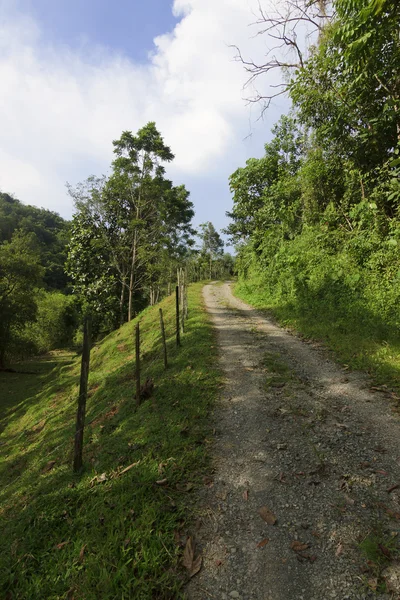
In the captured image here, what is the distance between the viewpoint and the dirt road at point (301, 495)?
2.42 m

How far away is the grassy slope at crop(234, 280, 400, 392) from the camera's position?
20.6 ft

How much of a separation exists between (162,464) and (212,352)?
4.76 metres

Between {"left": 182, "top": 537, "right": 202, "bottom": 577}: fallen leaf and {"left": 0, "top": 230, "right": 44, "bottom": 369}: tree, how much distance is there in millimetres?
24396

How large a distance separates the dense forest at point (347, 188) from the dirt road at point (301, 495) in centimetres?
313

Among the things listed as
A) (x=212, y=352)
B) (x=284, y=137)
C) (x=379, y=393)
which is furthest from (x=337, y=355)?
(x=284, y=137)

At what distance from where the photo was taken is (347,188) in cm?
1380

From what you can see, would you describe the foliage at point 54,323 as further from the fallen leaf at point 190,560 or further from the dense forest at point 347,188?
the fallen leaf at point 190,560

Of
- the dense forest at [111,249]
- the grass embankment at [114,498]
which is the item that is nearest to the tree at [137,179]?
the dense forest at [111,249]

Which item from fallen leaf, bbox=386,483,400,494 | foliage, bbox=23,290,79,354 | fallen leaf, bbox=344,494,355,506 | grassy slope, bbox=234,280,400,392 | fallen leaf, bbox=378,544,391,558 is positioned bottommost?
foliage, bbox=23,290,79,354

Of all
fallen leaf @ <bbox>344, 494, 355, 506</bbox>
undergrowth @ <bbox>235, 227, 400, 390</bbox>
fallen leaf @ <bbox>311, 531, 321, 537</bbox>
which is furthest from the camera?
undergrowth @ <bbox>235, 227, 400, 390</bbox>

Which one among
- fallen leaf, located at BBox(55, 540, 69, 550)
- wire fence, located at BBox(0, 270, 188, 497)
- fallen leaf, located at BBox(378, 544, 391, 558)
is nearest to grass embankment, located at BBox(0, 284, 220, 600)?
fallen leaf, located at BBox(55, 540, 69, 550)

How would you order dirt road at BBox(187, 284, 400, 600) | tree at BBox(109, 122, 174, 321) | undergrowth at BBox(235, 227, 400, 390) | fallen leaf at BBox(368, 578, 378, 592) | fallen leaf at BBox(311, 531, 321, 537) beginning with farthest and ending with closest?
tree at BBox(109, 122, 174, 321), undergrowth at BBox(235, 227, 400, 390), fallen leaf at BBox(311, 531, 321, 537), dirt road at BBox(187, 284, 400, 600), fallen leaf at BBox(368, 578, 378, 592)

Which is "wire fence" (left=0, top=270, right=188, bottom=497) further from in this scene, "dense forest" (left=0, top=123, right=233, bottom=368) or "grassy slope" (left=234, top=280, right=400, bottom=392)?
"dense forest" (left=0, top=123, right=233, bottom=368)

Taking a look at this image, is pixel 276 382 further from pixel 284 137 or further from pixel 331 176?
pixel 284 137
